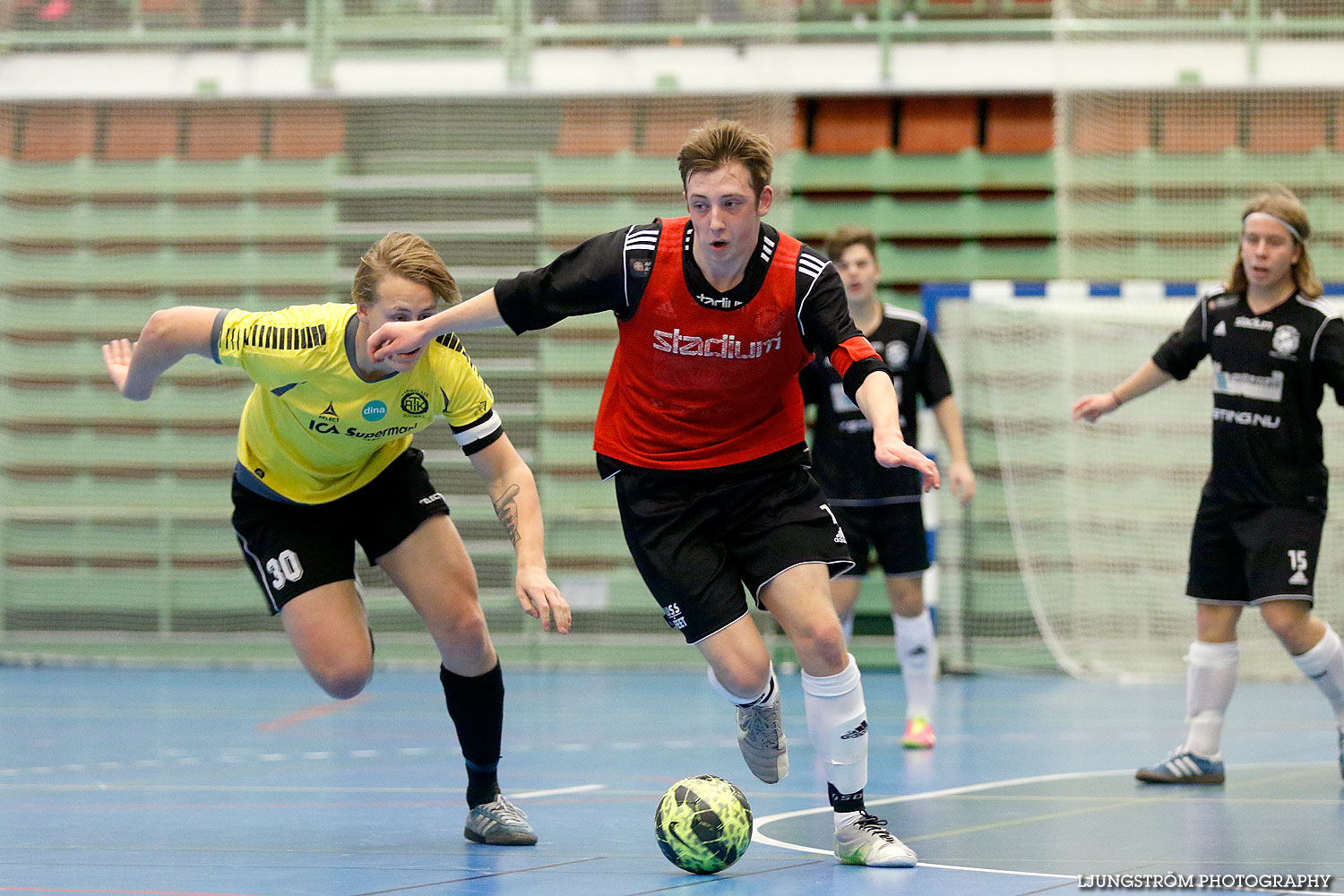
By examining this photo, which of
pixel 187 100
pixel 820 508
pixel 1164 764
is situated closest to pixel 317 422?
pixel 820 508

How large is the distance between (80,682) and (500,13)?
18.0 ft

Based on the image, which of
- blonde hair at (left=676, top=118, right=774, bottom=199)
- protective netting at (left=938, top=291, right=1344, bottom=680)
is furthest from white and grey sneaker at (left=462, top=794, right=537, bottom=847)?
protective netting at (left=938, top=291, right=1344, bottom=680)

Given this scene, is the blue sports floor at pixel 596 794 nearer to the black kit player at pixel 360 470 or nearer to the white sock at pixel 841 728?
the white sock at pixel 841 728

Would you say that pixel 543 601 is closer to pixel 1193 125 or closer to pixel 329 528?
pixel 329 528

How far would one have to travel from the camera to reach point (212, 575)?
440 inches

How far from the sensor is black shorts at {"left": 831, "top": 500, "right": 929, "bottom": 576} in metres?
6.92

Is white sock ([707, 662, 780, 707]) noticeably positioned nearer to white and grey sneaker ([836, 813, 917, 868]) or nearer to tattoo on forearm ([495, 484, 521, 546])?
white and grey sneaker ([836, 813, 917, 868])

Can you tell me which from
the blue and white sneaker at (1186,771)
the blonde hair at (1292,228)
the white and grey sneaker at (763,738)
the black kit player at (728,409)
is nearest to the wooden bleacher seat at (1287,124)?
the blonde hair at (1292,228)

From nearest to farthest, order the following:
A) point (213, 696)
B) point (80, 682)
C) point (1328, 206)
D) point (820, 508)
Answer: point (820, 508) → point (213, 696) → point (80, 682) → point (1328, 206)

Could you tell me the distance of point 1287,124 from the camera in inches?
420

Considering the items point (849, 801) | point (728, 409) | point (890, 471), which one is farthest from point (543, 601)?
point (890, 471)

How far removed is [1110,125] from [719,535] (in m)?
7.38

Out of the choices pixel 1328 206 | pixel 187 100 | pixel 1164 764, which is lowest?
pixel 1164 764

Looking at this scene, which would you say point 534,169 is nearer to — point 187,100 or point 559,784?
point 187,100
